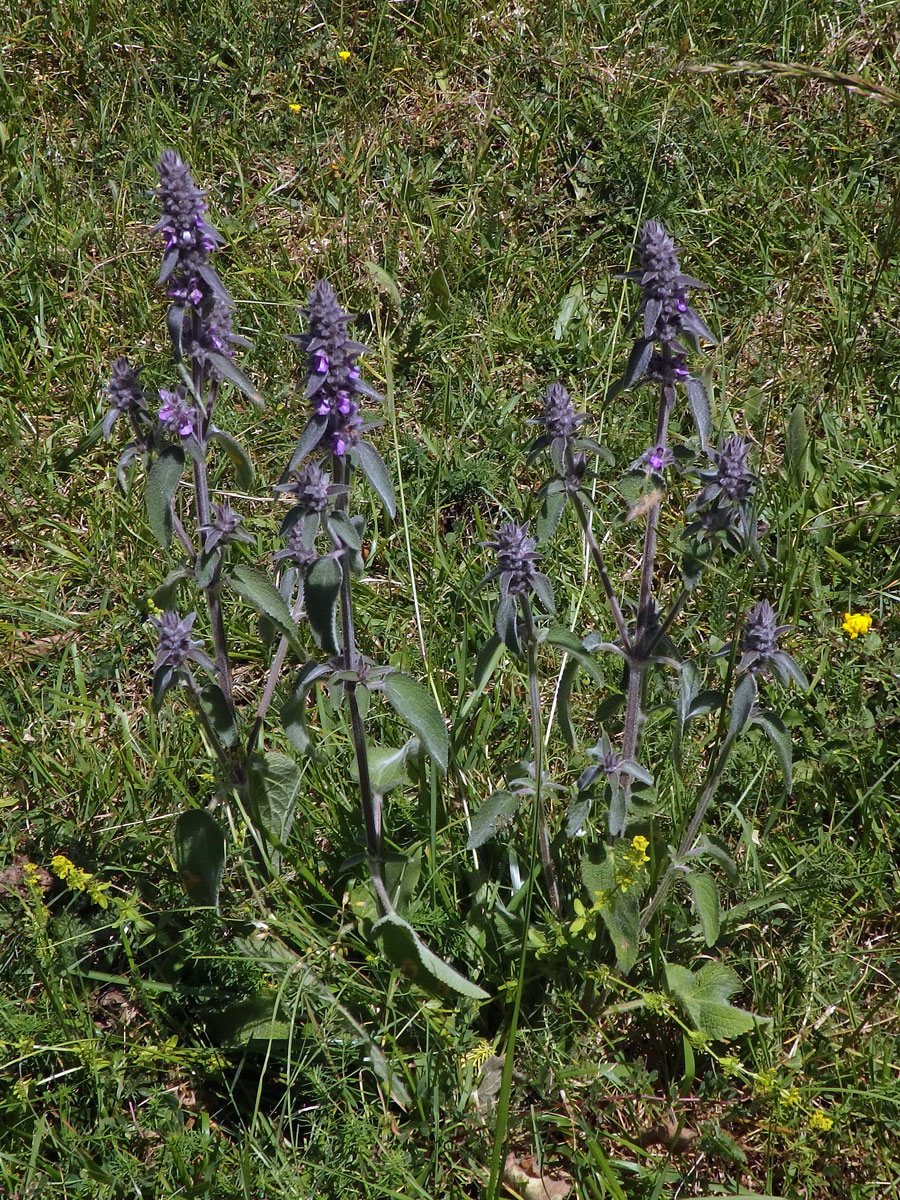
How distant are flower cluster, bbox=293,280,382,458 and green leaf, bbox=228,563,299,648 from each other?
0.40 m

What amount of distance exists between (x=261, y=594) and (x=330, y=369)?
520mm

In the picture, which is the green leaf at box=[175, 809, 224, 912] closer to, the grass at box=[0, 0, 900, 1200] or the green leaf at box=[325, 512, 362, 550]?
the grass at box=[0, 0, 900, 1200]

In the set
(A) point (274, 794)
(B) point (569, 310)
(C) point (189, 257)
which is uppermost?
(C) point (189, 257)

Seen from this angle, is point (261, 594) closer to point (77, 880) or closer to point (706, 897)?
point (77, 880)

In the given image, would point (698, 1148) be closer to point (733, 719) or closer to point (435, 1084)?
point (435, 1084)

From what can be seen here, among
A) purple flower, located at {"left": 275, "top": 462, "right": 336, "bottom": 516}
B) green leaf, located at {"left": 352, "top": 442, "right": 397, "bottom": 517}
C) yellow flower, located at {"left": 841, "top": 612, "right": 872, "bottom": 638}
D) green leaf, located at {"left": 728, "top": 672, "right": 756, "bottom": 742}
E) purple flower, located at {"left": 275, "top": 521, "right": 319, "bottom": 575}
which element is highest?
green leaf, located at {"left": 352, "top": 442, "right": 397, "bottom": 517}

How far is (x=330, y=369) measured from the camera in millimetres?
1819

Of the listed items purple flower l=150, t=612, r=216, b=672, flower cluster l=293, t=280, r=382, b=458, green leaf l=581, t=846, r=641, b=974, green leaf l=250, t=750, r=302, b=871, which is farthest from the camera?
green leaf l=250, t=750, r=302, b=871

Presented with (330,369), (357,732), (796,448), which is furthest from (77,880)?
(796,448)

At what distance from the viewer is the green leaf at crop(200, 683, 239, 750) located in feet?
7.75

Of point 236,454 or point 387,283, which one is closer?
point 236,454

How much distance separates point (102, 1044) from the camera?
97.7 inches

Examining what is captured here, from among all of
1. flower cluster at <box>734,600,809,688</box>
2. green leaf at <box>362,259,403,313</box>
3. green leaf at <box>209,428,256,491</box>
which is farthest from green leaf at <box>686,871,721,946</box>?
green leaf at <box>362,259,403,313</box>

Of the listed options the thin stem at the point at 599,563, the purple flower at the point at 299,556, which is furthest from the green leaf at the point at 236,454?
the thin stem at the point at 599,563
